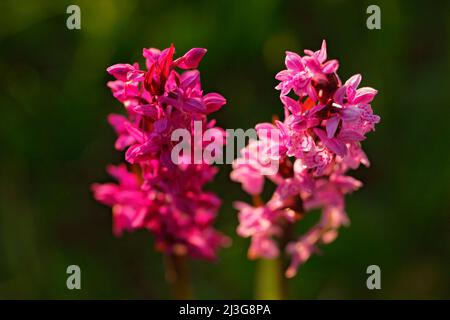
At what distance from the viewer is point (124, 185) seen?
3.28 ft

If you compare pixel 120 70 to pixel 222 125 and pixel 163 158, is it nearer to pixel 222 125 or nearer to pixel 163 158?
pixel 163 158

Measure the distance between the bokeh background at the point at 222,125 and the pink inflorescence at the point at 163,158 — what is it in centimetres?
45

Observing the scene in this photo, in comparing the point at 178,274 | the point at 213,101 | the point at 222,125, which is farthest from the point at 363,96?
the point at 222,125

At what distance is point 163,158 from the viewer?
84 centimetres

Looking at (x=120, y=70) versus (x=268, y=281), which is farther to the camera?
(x=268, y=281)

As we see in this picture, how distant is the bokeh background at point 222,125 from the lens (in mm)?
1430

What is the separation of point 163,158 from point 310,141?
0.18 m

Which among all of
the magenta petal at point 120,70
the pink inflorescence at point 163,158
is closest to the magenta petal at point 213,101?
the pink inflorescence at point 163,158

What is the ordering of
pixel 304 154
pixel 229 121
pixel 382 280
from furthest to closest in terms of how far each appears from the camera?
pixel 229 121, pixel 382 280, pixel 304 154

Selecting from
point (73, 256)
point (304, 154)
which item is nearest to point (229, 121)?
point (73, 256)

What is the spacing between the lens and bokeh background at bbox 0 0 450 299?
4.69ft
